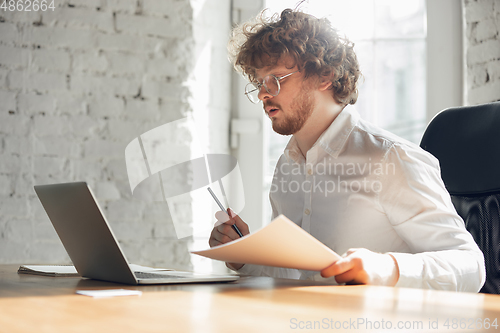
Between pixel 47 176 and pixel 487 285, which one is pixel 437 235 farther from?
pixel 47 176

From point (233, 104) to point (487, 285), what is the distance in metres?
1.37

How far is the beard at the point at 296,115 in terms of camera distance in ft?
4.26

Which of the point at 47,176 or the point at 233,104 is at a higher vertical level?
the point at 233,104

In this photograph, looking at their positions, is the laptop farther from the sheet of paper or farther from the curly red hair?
the curly red hair

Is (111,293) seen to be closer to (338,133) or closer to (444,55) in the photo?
(338,133)

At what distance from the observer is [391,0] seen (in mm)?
2020

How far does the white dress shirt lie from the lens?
86cm

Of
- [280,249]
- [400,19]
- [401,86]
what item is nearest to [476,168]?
[280,249]

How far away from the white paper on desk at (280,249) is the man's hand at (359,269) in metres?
0.02

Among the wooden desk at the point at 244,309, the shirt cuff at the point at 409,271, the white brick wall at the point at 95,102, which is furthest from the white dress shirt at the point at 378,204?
the white brick wall at the point at 95,102

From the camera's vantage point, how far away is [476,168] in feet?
3.69

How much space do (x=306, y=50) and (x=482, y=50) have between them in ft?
2.81

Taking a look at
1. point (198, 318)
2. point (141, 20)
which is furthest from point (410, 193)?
point (141, 20)

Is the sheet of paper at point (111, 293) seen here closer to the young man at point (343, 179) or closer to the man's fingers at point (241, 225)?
the young man at point (343, 179)
